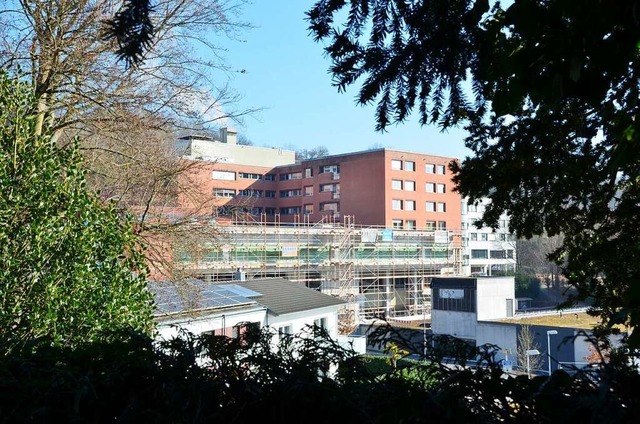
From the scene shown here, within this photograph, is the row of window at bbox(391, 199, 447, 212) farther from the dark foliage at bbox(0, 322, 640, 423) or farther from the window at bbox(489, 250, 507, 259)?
the dark foliage at bbox(0, 322, 640, 423)

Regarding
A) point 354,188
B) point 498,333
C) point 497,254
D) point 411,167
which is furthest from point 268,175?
point 498,333

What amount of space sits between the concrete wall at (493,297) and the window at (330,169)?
18.1m

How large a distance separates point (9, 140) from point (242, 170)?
4633 cm

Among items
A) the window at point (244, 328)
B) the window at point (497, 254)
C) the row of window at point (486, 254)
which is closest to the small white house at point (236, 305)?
the window at point (244, 328)

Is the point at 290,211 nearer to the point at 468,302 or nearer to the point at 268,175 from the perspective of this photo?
the point at 268,175

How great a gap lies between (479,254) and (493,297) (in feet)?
66.3

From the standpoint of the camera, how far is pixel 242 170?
2073 inches

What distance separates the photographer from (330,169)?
165ft

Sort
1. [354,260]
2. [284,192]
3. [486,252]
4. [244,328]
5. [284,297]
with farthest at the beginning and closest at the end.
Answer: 1. [486,252]
2. [284,192]
3. [354,260]
4. [284,297]
5. [244,328]

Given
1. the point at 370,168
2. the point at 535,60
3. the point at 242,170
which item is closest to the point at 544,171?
the point at 535,60

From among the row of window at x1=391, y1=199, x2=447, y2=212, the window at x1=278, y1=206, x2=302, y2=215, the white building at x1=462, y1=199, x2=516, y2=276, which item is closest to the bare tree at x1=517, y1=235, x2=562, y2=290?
the white building at x1=462, y1=199, x2=516, y2=276

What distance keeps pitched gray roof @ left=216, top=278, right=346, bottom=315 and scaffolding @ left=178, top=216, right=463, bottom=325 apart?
9.22m

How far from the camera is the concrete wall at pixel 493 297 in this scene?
34469 millimetres

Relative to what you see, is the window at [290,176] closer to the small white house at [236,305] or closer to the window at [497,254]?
the window at [497,254]
